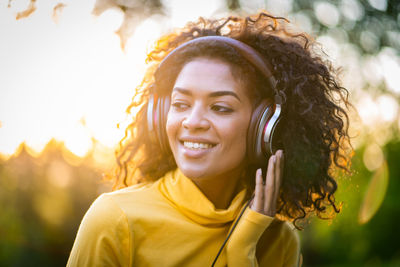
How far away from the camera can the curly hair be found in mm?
2141

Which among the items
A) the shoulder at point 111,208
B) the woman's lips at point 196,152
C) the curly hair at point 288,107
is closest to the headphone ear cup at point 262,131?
the curly hair at point 288,107

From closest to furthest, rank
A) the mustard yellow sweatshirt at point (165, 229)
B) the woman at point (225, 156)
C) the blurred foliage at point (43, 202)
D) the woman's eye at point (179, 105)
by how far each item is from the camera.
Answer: the mustard yellow sweatshirt at point (165, 229), the woman at point (225, 156), the woman's eye at point (179, 105), the blurred foliage at point (43, 202)

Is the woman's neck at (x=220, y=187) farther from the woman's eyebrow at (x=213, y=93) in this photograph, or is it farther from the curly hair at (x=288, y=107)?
the woman's eyebrow at (x=213, y=93)

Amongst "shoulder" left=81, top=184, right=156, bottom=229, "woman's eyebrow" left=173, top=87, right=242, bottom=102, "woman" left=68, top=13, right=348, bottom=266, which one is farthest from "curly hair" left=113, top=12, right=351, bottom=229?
"shoulder" left=81, top=184, right=156, bottom=229

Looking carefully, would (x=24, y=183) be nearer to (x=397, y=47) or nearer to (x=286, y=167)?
(x=286, y=167)

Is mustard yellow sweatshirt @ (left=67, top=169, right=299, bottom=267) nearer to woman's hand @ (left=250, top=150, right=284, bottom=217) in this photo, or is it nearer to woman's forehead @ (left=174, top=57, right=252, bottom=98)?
woman's hand @ (left=250, top=150, right=284, bottom=217)

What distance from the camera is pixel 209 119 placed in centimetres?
195

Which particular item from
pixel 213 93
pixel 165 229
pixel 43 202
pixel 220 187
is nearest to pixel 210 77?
pixel 213 93

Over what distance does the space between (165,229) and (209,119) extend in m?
0.62

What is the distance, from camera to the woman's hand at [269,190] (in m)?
1.98

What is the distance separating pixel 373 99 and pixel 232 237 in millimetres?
4327

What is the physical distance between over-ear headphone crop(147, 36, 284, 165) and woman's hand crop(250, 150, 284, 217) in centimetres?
6

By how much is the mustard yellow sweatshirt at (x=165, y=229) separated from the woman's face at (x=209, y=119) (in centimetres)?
18

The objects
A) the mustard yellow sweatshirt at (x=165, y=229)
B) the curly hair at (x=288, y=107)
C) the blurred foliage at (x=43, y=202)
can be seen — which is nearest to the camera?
the mustard yellow sweatshirt at (x=165, y=229)
